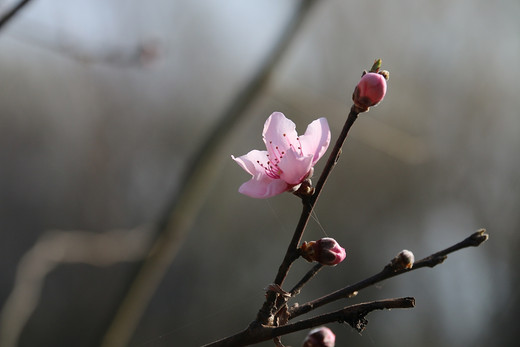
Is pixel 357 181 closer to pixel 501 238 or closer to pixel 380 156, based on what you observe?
pixel 380 156

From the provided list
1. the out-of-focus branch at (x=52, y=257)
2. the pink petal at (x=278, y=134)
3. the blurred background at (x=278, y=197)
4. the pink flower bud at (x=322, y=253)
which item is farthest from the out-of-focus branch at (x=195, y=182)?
the blurred background at (x=278, y=197)

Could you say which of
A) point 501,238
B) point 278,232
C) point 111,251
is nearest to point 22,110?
point 278,232

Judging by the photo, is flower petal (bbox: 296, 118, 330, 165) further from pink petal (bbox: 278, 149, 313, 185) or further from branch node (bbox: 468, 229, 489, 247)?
branch node (bbox: 468, 229, 489, 247)

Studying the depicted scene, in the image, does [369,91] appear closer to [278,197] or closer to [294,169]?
[294,169]

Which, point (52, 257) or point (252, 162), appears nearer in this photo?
point (252, 162)

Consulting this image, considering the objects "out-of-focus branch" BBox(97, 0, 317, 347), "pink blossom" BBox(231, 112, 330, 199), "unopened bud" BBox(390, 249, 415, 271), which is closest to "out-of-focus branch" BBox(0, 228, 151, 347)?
"out-of-focus branch" BBox(97, 0, 317, 347)

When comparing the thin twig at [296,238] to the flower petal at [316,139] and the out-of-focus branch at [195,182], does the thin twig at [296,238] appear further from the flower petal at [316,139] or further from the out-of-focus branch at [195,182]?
the out-of-focus branch at [195,182]

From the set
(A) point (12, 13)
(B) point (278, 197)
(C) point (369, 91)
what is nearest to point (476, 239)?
(C) point (369, 91)
